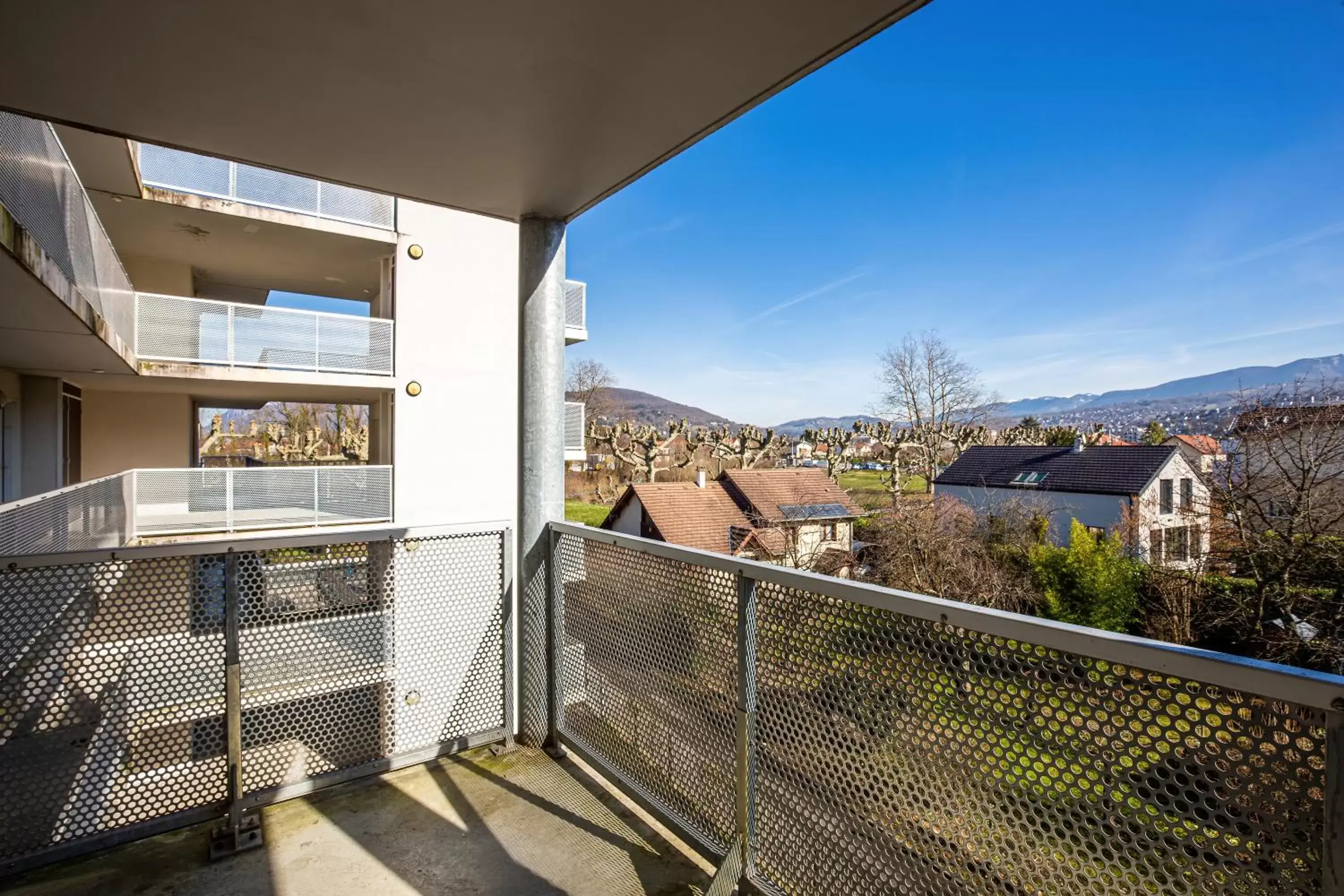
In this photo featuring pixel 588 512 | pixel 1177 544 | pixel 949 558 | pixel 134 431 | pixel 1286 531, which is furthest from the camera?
pixel 588 512

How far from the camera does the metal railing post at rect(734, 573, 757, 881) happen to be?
6.35ft

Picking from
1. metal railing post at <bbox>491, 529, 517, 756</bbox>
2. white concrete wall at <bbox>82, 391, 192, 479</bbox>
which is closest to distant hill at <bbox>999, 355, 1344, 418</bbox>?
white concrete wall at <bbox>82, 391, 192, 479</bbox>

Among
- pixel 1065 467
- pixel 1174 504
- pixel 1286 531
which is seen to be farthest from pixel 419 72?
pixel 1065 467

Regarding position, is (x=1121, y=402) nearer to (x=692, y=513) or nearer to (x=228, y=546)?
(x=692, y=513)

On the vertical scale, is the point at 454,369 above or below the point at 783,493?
above

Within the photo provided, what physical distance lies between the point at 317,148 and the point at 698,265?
163 feet

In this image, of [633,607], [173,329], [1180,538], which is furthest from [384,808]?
[1180,538]

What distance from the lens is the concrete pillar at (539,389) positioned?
9.77ft

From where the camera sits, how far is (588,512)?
98.9 feet

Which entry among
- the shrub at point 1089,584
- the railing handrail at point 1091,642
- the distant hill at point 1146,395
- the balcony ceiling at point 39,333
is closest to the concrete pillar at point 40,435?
the balcony ceiling at point 39,333

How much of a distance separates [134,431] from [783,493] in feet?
54.3

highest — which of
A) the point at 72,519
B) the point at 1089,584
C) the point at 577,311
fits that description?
the point at 577,311

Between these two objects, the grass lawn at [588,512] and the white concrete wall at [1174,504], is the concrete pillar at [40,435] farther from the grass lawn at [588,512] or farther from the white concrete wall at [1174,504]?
the white concrete wall at [1174,504]

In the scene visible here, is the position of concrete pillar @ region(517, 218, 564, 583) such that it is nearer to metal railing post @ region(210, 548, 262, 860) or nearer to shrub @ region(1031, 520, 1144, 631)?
metal railing post @ region(210, 548, 262, 860)
